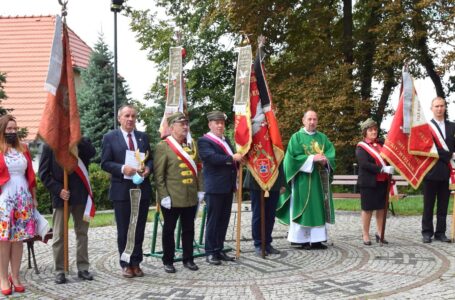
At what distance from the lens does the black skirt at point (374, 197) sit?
8133 mm

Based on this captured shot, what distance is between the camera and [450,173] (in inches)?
324

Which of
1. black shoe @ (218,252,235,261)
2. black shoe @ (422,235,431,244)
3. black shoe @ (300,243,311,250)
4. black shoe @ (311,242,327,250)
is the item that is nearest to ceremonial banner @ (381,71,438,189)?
black shoe @ (422,235,431,244)

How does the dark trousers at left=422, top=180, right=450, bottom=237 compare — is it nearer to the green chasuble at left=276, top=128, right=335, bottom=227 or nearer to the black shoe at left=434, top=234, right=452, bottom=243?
the black shoe at left=434, top=234, right=452, bottom=243

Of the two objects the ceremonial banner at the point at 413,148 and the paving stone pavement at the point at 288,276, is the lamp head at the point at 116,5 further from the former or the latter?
the ceremonial banner at the point at 413,148

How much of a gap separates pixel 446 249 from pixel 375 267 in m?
1.61

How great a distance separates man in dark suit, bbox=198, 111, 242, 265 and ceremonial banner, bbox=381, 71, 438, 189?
100 inches

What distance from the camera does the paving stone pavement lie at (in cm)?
567

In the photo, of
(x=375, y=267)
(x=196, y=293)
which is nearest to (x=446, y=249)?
(x=375, y=267)

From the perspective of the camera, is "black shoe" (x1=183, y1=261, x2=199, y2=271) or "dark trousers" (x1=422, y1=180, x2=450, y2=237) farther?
"dark trousers" (x1=422, y1=180, x2=450, y2=237)

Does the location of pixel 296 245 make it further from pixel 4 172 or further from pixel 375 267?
pixel 4 172

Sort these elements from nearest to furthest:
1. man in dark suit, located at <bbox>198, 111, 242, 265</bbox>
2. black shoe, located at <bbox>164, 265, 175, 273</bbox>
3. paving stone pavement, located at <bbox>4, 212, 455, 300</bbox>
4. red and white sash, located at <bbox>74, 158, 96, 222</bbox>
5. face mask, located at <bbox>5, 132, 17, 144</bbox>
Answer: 1. paving stone pavement, located at <bbox>4, 212, 455, 300</bbox>
2. face mask, located at <bbox>5, 132, 17, 144</bbox>
3. red and white sash, located at <bbox>74, 158, 96, 222</bbox>
4. black shoe, located at <bbox>164, 265, 175, 273</bbox>
5. man in dark suit, located at <bbox>198, 111, 242, 265</bbox>

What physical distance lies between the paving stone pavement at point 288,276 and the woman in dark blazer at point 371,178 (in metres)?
0.52

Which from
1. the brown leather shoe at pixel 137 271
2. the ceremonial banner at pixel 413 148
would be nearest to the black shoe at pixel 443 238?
the ceremonial banner at pixel 413 148

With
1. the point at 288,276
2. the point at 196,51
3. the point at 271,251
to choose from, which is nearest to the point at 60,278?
the point at 288,276
